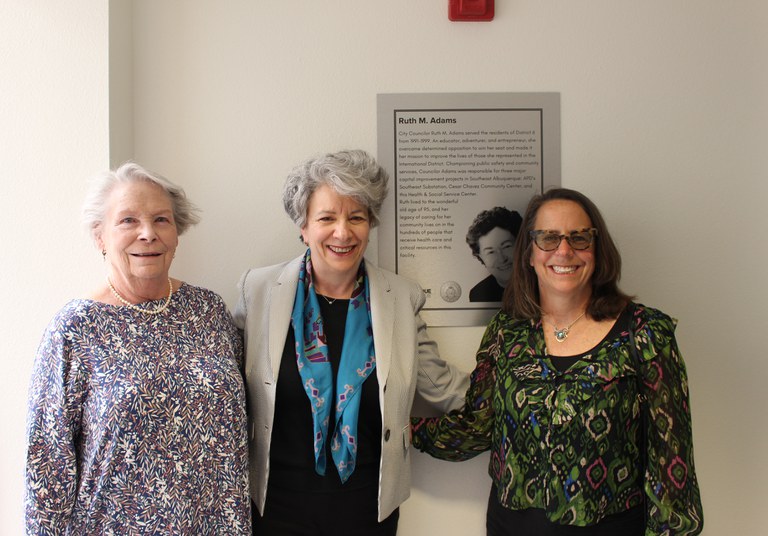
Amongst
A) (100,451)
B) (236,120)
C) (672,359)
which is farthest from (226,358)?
(672,359)

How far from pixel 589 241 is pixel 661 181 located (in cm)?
74

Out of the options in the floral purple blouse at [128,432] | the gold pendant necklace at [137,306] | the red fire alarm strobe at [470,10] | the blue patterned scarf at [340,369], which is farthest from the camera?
the red fire alarm strobe at [470,10]

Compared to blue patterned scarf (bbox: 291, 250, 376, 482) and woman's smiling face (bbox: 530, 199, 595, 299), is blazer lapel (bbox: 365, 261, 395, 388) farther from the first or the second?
woman's smiling face (bbox: 530, 199, 595, 299)

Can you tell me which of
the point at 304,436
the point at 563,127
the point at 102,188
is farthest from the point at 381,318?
the point at 563,127

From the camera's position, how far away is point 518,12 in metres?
2.32

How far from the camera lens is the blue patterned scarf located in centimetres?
181

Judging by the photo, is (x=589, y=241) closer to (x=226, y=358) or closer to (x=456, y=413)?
(x=456, y=413)

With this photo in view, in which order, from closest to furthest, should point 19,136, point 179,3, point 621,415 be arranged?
point 621,415 < point 19,136 < point 179,3

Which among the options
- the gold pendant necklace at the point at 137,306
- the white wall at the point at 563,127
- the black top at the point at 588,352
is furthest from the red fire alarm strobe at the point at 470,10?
the gold pendant necklace at the point at 137,306

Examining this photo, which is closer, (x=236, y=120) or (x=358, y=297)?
(x=358, y=297)

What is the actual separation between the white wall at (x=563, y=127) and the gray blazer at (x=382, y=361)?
0.29 m

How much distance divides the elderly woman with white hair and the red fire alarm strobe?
52.7 inches

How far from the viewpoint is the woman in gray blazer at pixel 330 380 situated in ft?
6.01

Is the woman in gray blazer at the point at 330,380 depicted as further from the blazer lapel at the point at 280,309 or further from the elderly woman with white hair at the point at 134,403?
the elderly woman with white hair at the point at 134,403
